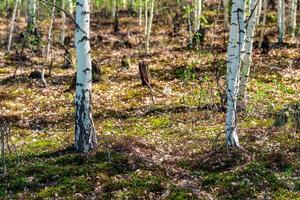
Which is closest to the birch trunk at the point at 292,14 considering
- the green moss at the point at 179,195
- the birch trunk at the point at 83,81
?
the birch trunk at the point at 83,81

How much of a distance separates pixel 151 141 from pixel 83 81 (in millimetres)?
3313

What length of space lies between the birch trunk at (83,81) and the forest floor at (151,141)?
491mm

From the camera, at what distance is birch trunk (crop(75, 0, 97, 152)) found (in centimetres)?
1242

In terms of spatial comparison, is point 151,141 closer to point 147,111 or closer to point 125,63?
point 147,111

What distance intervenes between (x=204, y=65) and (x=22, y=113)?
41.1 ft

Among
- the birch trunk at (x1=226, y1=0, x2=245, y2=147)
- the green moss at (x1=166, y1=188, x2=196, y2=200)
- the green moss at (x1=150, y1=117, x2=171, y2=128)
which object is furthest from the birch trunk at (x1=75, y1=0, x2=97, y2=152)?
Answer: the green moss at (x1=150, y1=117, x2=171, y2=128)

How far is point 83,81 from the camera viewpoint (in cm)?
1255

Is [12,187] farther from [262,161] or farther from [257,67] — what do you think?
[257,67]

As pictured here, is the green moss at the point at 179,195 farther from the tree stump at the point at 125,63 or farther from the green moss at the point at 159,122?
the tree stump at the point at 125,63

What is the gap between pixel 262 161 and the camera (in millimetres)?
12461

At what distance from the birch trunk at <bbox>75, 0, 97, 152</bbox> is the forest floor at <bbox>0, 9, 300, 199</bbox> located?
0.49 m

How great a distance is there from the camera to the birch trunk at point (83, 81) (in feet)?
40.8

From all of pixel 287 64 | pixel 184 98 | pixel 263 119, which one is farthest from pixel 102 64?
pixel 263 119

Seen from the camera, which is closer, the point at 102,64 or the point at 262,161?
the point at 262,161
